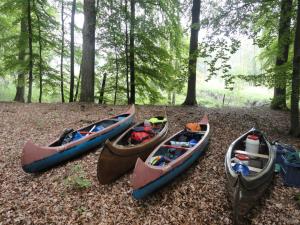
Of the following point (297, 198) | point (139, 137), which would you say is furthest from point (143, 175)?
point (297, 198)

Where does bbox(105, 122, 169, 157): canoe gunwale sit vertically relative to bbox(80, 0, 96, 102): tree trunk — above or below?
below

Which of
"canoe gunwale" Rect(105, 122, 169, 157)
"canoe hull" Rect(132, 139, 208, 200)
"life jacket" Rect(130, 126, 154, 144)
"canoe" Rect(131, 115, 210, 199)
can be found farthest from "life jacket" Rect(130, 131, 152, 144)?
"canoe hull" Rect(132, 139, 208, 200)

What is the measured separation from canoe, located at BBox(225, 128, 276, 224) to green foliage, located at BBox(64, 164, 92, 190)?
2.65m

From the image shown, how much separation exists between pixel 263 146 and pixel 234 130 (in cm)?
182

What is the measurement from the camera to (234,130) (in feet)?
24.6

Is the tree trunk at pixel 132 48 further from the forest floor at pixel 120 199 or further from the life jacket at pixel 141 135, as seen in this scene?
the forest floor at pixel 120 199

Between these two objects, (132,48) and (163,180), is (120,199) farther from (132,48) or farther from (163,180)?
(132,48)

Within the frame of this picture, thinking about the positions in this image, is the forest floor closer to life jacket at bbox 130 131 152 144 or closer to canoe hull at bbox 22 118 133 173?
→ canoe hull at bbox 22 118 133 173

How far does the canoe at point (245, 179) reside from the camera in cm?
369

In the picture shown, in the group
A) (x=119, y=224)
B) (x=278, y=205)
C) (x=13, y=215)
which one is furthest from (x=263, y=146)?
(x=13, y=215)

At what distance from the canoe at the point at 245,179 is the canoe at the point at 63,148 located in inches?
120

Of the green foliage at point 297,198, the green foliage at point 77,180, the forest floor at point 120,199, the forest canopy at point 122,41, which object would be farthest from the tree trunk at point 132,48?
the green foliage at point 297,198

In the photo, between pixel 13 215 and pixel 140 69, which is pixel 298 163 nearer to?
pixel 13 215

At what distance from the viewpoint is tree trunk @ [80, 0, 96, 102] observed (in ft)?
34.4
